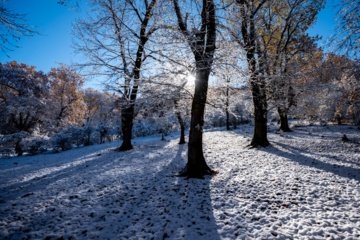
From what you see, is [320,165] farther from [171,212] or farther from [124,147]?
[124,147]

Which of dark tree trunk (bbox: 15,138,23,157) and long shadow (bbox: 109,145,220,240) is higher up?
long shadow (bbox: 109,145,220,240)

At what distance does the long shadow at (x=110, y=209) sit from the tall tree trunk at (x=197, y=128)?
464mm

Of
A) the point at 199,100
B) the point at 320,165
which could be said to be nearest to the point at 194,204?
the point at 199,100

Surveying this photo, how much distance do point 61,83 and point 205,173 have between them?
25616 millimetres

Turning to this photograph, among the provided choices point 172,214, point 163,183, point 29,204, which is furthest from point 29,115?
point 172,214

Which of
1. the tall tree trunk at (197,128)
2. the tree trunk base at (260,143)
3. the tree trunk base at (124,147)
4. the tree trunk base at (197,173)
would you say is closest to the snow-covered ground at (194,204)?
the tree trunk base at (197,173)

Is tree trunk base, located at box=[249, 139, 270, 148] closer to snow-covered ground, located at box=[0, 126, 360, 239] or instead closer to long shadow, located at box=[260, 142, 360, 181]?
long shadow, located at box=[260, 142, 360, 181]

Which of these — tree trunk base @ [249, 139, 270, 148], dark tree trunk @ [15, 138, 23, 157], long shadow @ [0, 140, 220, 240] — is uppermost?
tree trunk base @ [249, 139, 270, 148]

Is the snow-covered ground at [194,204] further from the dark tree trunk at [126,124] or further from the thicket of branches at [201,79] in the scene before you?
the dark tree trunk at [126,124]

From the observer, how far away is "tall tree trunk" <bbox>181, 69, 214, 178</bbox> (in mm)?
5371

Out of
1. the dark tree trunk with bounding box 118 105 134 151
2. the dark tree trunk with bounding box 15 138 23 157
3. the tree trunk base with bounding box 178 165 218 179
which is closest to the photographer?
the tree trunk base with bounding box 178 165 218 179

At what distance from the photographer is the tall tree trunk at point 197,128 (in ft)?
17.6

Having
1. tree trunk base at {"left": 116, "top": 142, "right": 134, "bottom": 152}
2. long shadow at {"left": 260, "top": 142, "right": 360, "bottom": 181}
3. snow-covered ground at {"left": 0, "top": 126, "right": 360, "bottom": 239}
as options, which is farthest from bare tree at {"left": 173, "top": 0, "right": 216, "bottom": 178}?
tree trunk base at {"left": 116, "top": 142, "right": 134, "bottom": 152}

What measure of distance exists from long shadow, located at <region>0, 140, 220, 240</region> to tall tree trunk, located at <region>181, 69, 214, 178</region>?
464mm
